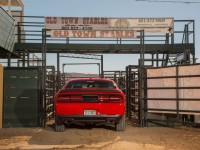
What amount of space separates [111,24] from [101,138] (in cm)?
1015

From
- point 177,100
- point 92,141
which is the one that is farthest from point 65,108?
point 177,100

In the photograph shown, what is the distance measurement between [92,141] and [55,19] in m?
10.7

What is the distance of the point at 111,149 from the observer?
758 cm

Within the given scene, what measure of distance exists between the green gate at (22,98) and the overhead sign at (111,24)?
6.73 meters

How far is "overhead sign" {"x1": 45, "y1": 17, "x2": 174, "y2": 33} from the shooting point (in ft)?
58.5

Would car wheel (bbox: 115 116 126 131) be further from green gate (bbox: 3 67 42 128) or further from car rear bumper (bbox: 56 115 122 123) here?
green gate (bbox: 3 67 42 128)

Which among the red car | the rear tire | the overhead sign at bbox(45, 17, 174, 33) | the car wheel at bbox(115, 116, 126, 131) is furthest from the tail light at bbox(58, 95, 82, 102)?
the overhead sign at bbox(45, 17, 174, 33)

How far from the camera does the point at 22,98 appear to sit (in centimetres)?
1143

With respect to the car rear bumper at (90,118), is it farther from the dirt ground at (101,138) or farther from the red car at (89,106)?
the dirt ground at (101,138)

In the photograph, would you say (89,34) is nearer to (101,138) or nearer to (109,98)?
(109,98)

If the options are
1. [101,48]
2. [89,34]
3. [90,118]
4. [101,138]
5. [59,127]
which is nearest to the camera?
[101,138]

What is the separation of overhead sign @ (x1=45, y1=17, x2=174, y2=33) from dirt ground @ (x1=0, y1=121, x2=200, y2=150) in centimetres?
775

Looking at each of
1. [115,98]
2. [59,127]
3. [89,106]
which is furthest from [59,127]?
[115,98]

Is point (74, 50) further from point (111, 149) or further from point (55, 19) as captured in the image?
point (111, 149)
